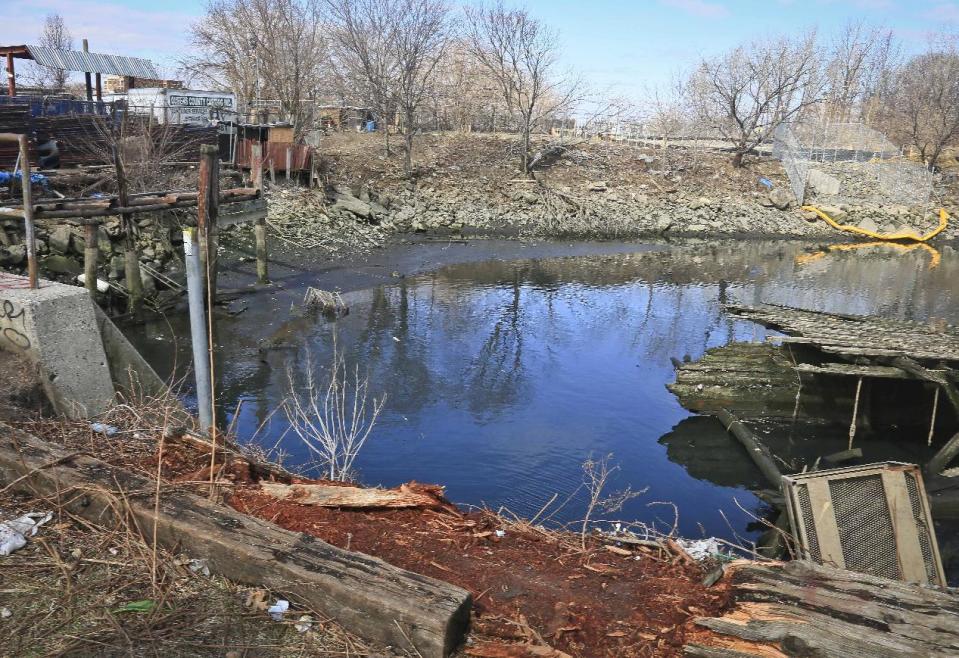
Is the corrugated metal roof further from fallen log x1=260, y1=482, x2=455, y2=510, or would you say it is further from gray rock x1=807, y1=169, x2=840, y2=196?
gray rock x1=807, y1=169, x2=840, y2=196

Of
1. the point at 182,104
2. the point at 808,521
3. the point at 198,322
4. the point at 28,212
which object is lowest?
the point at 808,521

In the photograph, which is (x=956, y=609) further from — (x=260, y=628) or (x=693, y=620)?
(x=260, y=628)

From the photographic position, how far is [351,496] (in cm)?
465

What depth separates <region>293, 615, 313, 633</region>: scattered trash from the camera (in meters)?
3.50

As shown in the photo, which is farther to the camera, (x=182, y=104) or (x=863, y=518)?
(x=182, y=104)

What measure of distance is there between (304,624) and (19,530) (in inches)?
70.6

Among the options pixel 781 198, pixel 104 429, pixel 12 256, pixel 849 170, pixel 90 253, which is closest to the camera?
pixel 104 429

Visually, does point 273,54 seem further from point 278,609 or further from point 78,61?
point 278,609

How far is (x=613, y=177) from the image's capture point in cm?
3659

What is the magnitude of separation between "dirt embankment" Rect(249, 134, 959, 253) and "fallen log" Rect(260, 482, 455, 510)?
72.0 ft

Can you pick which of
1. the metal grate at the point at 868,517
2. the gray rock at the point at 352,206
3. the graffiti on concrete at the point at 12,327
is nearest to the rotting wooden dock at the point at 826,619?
the metal grate at the point at 868,517

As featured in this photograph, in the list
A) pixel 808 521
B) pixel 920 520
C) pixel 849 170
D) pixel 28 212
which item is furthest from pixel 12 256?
pixel 849 170

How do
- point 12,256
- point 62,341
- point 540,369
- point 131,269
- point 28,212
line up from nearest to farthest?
point 62,341
point 28,212
point 540,369
point 12,256
point 131,269

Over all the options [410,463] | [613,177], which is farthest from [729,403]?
[613,177]
